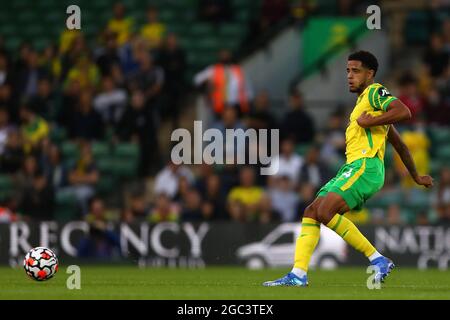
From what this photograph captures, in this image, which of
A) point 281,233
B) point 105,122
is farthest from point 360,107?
point 105,122

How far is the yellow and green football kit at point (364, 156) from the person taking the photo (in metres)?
11.3

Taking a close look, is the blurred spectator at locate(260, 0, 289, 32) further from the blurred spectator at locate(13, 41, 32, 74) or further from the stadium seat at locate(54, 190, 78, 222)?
the stadium seat at locate(54, 190, 78, 222)

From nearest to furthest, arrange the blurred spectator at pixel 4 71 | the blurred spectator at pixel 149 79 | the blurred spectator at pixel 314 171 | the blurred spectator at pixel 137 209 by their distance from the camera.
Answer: the blurred spectator at pixel 314 171, the blurred spectator at pixel 137 209, the blurred spectator at pixel 149 79, the blurred spectator at pixel 4 71

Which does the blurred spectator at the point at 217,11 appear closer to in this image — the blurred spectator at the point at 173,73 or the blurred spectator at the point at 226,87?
the blurred spectator at the point at 173,73

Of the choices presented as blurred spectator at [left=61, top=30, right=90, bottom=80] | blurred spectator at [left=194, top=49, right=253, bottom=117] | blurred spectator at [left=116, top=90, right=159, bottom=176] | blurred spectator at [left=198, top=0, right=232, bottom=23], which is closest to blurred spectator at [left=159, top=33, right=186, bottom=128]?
blurred spectator at [left=194, top=49, right=253, bottom=117]

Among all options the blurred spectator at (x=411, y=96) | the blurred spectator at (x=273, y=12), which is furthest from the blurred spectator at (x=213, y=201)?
the blurred spectator at (x=273, y=12)

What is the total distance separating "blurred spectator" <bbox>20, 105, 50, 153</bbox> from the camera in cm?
2048

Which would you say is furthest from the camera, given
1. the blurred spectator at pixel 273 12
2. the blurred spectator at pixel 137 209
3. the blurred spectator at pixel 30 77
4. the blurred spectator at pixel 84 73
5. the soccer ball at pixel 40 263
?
the blurred spectator at pixel 273 12

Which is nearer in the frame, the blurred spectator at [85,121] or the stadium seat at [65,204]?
the stadium seat at [65,204]

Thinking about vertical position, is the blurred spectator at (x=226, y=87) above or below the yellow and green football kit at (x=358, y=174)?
above

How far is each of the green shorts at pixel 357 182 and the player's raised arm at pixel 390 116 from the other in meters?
0.39

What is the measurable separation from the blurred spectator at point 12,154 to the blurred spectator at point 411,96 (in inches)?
235

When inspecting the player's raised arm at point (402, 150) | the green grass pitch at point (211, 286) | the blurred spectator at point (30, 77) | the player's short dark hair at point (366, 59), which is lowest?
the green grass pitch at point (211, 286)

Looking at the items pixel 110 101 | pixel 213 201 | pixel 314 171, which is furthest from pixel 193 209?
pixel 110 101
